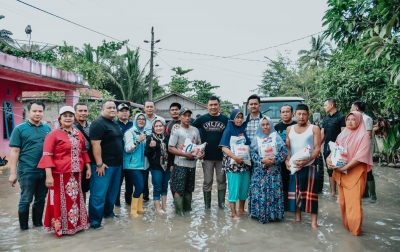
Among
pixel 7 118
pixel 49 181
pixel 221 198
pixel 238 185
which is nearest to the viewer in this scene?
pixel 49 181

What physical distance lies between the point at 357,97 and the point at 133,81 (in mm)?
18024

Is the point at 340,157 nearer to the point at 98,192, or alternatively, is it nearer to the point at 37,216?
the point at 98,192

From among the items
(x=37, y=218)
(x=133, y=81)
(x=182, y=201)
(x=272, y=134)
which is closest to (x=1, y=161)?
(x=37, y=218)

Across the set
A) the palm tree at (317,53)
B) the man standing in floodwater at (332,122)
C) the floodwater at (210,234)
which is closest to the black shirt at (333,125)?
the man standing in floodwater at (332,122)

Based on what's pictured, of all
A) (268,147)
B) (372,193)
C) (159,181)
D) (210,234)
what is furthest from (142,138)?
(372,193)

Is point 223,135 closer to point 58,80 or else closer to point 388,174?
point 388,174

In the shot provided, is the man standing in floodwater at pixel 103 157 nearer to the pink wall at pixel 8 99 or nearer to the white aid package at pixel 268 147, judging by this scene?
the white aid package at pixel 268 147

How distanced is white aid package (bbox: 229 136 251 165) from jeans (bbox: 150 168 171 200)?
113cm

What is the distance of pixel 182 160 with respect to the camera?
4.94 metres

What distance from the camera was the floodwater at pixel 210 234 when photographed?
12.2ft

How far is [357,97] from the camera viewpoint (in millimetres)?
10078

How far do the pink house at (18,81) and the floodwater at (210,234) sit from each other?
500cm

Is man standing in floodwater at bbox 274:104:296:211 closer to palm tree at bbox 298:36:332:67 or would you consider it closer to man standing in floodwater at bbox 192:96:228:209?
man standing in floodwater at bbox 192:96:228:209

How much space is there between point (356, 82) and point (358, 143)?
20.9 feet
